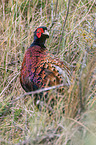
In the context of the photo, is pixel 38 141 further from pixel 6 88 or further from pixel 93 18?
pixel 93 18

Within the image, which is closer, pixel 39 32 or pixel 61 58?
pixel 39 32

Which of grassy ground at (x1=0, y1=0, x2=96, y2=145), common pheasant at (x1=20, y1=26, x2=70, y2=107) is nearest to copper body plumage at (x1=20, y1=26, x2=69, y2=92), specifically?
common pheasant at (x1=20, y1=26, x2=70, y2=107)

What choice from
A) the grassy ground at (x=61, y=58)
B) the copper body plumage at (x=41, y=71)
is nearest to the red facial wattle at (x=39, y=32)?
the copper body plumage at (x=41, y=71)

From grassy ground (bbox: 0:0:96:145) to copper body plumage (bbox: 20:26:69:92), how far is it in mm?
134

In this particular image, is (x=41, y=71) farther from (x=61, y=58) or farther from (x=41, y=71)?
(x=61, y=58)

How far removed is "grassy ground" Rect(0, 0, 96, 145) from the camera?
1.92 meters

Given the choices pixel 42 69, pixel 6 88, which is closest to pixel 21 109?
pixel 6 88

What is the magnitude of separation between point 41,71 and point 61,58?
0.67 metres

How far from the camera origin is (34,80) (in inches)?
93.7

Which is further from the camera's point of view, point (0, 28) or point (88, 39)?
point (0, 28)

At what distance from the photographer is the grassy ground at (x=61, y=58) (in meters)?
1.92

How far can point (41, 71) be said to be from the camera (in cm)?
238

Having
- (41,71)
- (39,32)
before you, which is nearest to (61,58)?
(39,32)

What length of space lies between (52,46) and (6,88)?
864 millimetres
